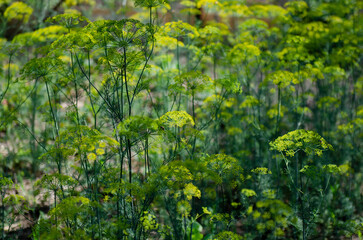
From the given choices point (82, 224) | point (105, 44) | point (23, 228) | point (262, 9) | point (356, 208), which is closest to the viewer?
point (105, 44)

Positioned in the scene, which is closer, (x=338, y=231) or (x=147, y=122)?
(x=147, y=122)

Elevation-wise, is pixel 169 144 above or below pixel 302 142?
below

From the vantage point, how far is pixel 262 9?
627cm

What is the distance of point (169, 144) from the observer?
4.95 meters

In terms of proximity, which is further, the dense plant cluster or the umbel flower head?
the umbel flower head

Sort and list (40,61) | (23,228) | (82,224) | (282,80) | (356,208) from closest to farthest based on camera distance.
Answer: (40,61)
(82,224)
(282,80)
(23,228)
(356,208)

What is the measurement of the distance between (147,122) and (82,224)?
5.35ft

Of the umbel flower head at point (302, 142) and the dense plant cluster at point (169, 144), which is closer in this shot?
the dense plant cluster at point (169, 144)

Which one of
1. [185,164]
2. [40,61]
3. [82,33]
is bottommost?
[185,164]

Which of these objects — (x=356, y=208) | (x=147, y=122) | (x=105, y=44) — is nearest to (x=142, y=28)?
(x=105, y=44)

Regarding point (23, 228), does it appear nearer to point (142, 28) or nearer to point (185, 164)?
point (185, 164)

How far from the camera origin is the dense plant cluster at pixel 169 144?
308 centimetres

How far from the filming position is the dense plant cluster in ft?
10.1

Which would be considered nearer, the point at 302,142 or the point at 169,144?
the point at 302,142
